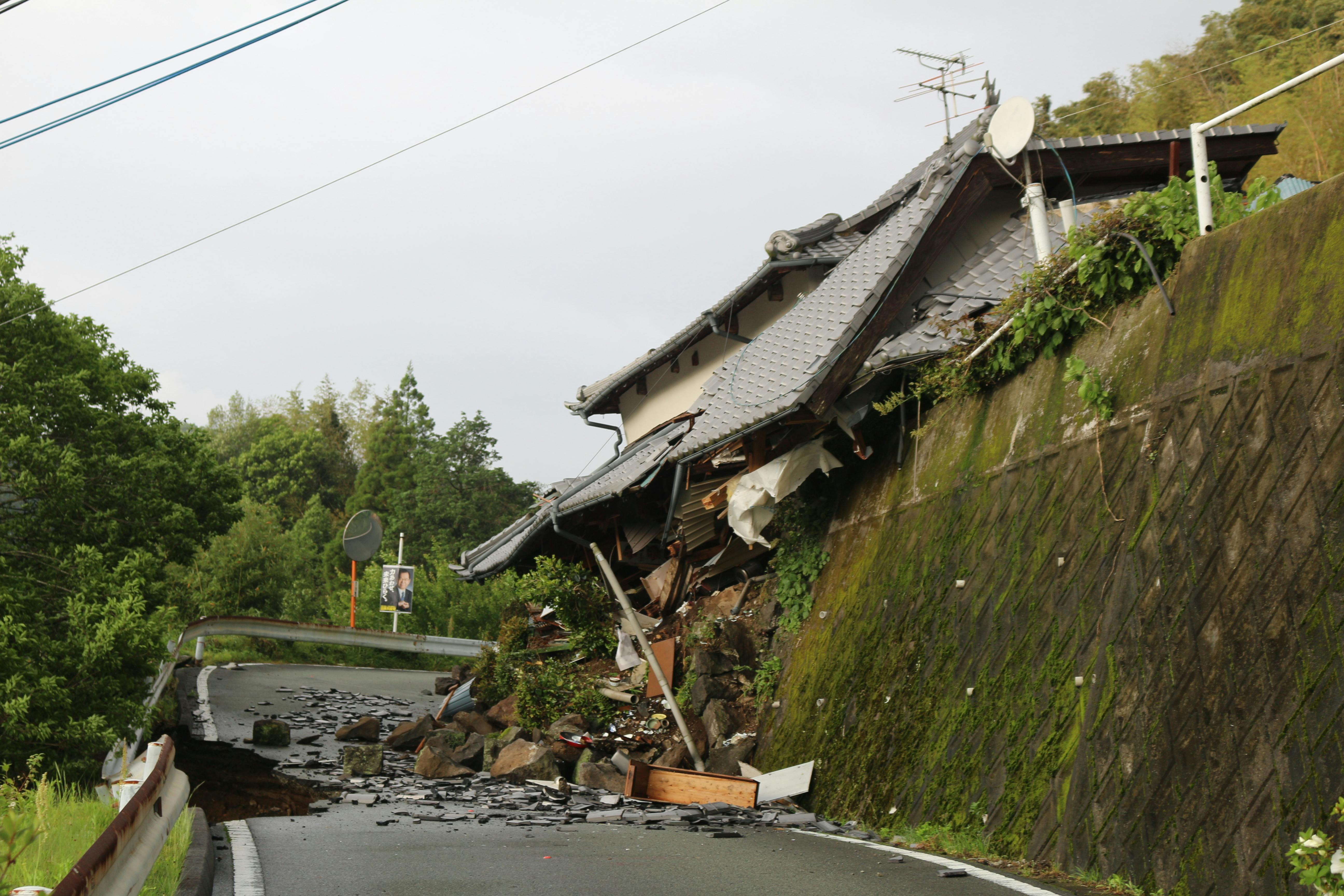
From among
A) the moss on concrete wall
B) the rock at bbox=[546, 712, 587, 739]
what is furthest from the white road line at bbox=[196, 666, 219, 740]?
the moss on concrete wall

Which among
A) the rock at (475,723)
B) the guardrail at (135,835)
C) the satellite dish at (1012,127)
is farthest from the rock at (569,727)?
the satellite dish at (1012,127)

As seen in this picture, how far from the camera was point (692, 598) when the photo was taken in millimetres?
14758

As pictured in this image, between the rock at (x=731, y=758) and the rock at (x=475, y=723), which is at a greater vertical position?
the rock at (x=731, y=758)

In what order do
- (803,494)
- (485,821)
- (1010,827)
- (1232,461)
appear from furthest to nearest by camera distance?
(803,494) → (485,821) → (1010,827) → (1232,461)

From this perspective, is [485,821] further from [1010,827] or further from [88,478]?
[88,478]

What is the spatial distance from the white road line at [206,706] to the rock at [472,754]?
188 inches

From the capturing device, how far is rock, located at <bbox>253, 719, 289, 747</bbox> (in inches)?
607

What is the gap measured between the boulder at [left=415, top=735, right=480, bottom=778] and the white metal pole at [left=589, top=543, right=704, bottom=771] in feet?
8.93

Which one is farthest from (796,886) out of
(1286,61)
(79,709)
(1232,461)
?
(1286,61)

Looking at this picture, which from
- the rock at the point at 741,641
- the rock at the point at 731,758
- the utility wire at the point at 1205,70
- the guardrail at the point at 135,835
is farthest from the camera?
the utility wire at the point at 1205,70

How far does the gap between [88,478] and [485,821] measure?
1230cm

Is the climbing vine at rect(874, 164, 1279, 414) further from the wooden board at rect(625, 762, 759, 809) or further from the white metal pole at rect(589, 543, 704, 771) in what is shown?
the white metal pole at rect(589, 543, 704, 771)

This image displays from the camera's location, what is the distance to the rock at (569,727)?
1297 cm

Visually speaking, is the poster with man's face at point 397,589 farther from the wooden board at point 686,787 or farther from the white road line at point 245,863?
the white road line at point 245,863
